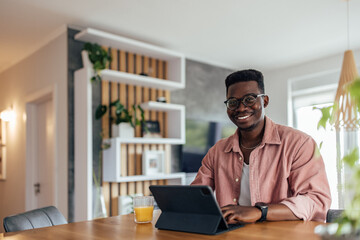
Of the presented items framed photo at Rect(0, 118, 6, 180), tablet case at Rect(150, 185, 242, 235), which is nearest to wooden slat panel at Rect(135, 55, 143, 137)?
framed photo at Rect(0, 118, 6, 180)

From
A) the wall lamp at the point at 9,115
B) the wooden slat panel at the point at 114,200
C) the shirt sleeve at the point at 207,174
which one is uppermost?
the wall lamp at the point at 9,115

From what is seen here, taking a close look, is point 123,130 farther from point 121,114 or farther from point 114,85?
point 114,85

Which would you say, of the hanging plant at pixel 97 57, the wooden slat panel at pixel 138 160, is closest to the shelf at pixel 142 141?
the wooden slat panel at pixel 138 160

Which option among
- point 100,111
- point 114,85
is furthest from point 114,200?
point 114,85

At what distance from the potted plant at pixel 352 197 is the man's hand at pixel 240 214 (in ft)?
1.90

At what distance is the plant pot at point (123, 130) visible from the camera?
12.8 feet

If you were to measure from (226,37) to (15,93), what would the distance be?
3021 mm

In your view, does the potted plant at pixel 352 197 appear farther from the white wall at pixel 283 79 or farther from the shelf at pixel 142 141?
the white wall at pixel 283 79

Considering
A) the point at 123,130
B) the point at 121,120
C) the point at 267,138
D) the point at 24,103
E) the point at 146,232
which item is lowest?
the point at 146,232

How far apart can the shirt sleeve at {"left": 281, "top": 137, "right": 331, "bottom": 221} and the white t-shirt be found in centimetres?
20

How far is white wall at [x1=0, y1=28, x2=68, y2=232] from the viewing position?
388cm

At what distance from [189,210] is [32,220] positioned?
79 centimetres

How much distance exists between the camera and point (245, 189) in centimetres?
167

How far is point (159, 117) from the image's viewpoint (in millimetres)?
4613
